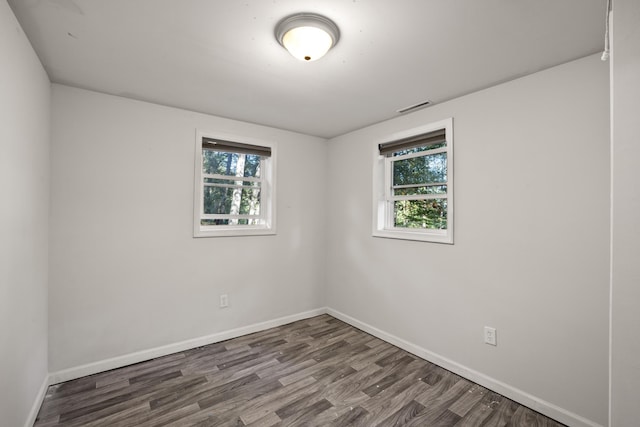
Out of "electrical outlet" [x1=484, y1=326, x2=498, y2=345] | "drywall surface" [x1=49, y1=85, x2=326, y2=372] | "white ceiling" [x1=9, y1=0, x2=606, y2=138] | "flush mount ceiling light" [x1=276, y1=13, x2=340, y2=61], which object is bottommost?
"electrical outlet" [x1=484, y1=326, x2=498, y2=345]

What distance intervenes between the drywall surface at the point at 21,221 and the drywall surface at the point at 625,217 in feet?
8.39

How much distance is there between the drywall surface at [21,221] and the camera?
145 cm

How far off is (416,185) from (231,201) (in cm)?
202

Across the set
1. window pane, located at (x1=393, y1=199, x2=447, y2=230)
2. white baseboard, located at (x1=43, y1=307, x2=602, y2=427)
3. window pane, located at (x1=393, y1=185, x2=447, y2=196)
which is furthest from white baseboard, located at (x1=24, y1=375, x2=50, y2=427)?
window pane, located at (x1=393, y1=185, x2=447, y2=196)

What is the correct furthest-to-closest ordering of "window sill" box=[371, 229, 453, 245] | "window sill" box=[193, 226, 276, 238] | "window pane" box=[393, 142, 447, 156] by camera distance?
"window sill" box=[193, 226, 276, 238], "window pane" box=[393, 142, 447, 156], "window sill" box=[371, 229, 453, 245]

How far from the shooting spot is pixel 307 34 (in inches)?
62.4

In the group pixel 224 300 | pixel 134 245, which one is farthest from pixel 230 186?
pixel 224 300

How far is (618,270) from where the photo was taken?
3.24ft

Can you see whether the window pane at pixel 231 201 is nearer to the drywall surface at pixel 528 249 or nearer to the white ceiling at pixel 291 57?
the white ceiling at pixel 291 57

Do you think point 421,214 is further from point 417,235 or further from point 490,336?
point 490,336

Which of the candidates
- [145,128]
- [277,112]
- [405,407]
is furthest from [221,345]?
[277,112]

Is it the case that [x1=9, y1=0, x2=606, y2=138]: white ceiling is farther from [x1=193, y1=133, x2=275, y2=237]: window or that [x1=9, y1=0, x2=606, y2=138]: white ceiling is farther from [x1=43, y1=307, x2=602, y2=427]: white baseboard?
[x1=43, y1=307, x2=602, y2=427]: white baseboard

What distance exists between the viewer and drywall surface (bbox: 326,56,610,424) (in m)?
1.83

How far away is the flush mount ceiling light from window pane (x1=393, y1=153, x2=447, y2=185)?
1594 mm
